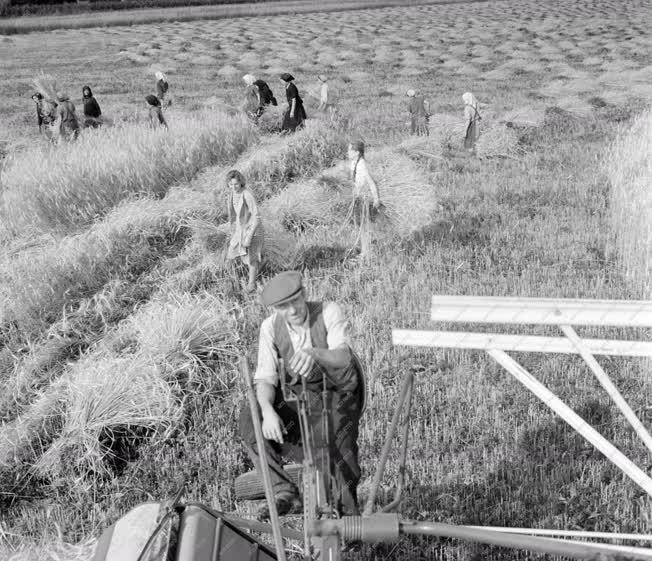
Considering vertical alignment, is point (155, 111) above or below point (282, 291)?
below

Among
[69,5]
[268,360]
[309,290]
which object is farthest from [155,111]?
[69,5]

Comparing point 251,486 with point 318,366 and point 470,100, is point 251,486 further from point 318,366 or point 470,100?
point 470,100

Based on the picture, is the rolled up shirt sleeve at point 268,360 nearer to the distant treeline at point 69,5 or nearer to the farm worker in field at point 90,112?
the farm worker in field at point 90,112

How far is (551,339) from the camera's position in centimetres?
257

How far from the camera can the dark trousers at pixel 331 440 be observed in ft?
9.49

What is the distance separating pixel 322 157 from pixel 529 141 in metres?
3.95

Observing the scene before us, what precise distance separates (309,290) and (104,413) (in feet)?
7.89

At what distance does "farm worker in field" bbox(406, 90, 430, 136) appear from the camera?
12023mm

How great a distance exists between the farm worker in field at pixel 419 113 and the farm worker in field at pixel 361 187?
523 cm

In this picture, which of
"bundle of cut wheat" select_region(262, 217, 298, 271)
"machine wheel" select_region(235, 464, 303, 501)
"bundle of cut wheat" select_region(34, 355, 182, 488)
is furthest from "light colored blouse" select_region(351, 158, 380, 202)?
"machine wheel" select_region(235, 464, 303, 501)

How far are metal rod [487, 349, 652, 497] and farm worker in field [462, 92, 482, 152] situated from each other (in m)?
8.74

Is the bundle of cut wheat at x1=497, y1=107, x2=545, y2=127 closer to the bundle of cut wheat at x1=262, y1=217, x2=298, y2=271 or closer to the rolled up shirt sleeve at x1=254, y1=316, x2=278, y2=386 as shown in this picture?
the bundle of cut wheat at x1=262, y1=217, x2=298, y2=271

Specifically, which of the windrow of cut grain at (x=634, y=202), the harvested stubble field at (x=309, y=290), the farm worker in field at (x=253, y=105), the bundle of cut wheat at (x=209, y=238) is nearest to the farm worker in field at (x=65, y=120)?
the harvested stubble field at (x=309, y=290)

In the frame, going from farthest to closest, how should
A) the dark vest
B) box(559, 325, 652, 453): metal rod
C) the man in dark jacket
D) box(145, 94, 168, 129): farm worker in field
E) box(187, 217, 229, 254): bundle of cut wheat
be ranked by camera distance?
the man in dark jacket
box(145, 94, 168, 129): farm worker in field
box(187, 217, 229, 254): bundle of cut wheat
the dark vest
box(559, 325, 652, 453): metal rod
